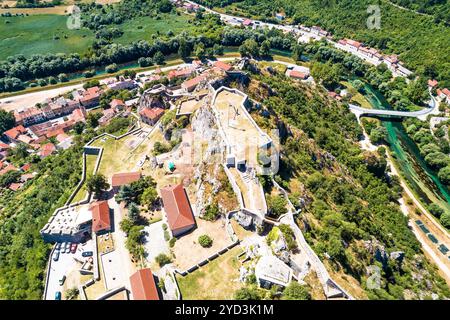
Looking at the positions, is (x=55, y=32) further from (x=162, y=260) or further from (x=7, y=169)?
(x=162, y=260)

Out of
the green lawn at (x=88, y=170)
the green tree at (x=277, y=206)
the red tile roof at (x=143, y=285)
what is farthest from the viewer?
the green lawn at (x=88, y=170)

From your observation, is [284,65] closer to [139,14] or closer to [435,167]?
[435,167]

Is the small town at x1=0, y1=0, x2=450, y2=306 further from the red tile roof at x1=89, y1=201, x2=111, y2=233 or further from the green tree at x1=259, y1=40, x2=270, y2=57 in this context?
the green tree at x1=259, y1=40, x2=270, y2=57

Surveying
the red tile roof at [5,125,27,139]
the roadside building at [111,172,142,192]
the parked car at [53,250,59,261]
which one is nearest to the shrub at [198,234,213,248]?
the roadside building at [111,172,142,192]

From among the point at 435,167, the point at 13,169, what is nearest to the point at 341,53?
the point at 435,167

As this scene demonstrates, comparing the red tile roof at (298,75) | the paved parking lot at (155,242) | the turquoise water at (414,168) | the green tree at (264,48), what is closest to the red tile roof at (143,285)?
the paved parking lot at (155,242)

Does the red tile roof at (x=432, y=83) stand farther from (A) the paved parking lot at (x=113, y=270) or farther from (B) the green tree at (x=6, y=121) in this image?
(B) the green tree at (x=6, y=121)
